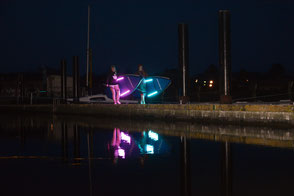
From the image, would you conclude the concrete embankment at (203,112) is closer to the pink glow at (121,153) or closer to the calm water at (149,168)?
the calm water at (149,168)

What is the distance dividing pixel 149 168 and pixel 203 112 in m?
8.22

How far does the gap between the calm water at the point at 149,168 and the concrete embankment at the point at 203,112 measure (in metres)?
2.92

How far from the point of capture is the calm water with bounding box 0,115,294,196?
4285 mm

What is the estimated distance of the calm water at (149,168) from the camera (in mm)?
4285

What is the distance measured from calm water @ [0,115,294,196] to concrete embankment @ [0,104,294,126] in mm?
2919

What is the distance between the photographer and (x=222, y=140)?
8625 mm

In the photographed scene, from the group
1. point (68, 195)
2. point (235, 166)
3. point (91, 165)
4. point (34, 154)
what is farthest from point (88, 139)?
point (68, 195)

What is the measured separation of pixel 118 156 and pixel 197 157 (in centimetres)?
140

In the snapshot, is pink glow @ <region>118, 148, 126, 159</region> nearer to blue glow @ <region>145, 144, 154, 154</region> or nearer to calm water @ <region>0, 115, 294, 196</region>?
calm water @ <region>0, 115, 294, 196</region>

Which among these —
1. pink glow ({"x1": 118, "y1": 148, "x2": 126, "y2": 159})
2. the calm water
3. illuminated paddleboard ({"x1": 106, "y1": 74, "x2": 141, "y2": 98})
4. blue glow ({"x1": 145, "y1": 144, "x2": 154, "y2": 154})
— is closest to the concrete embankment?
illuminated paddleboard ({"x1": 106, "y1": 74, "x2": 141, "y2": 98})

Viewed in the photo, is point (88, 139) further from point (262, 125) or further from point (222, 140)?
point (262, 125)

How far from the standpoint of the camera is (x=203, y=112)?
13398 mm

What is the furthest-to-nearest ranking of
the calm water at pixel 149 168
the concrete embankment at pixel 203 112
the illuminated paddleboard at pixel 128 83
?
the illuminated paddleboard at pixel 128 83, the concrete embankment at pixel 203 112, the calm water at pixel 149 168

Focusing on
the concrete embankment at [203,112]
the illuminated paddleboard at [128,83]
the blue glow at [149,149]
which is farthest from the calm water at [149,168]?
the illuminated paddleboard at [128,83]
